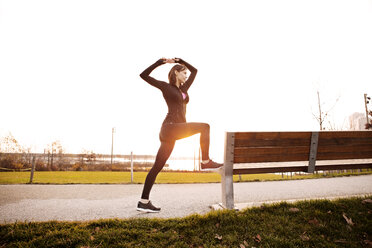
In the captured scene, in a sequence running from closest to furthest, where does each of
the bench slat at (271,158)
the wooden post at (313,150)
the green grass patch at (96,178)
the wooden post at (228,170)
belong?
the wooden post at (228,170), the bench slat at (271,158), the wooden post at (313,150), the green grass patch at (96,178)

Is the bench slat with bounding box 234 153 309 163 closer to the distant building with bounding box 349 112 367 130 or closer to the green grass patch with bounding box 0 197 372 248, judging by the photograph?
the green grass patch with bounding box 0 197 372 248

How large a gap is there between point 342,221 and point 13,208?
4.89m

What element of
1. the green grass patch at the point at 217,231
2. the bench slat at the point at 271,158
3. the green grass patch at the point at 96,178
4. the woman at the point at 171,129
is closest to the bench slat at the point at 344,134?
the bench slat at the point at 271,158

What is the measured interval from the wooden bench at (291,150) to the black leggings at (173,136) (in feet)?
1.05

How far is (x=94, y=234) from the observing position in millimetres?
2389

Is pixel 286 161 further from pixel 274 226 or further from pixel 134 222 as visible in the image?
pixel 134 222

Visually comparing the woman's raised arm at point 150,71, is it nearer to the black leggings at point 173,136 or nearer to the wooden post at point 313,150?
the black leggings at point 173,136

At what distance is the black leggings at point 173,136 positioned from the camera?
3.02 metres

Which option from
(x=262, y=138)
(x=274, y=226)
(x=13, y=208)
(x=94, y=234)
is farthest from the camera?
(x=13, y=208)

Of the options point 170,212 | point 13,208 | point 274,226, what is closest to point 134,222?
point 170,212

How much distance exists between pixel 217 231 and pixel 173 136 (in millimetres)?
1285

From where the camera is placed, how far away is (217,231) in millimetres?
2549

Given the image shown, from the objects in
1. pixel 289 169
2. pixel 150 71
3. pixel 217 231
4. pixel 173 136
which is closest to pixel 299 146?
pixel 289 169

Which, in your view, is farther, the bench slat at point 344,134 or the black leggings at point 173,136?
the bench slat at point 344,134
